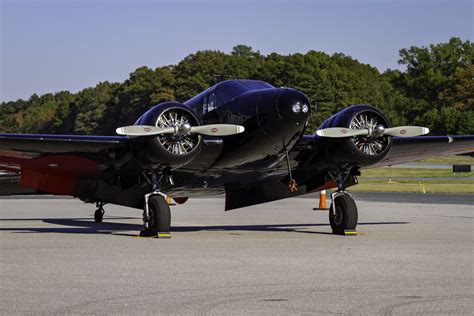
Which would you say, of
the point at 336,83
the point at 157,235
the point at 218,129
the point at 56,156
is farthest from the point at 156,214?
the point at 336,83

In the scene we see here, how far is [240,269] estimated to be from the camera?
42.4 feet

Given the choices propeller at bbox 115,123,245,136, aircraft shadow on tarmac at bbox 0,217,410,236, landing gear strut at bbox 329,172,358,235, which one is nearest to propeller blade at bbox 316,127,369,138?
landing gear strut at bbox 329,172,358,235

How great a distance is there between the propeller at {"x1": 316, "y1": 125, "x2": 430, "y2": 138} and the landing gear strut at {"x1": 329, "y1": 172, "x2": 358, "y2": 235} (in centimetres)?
171

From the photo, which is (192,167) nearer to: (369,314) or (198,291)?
(198,291)

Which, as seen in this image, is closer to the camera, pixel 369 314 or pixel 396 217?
pixel 369 314

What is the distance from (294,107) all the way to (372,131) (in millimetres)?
2409

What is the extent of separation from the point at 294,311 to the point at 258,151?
34.0 feet

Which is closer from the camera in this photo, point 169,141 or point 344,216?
point 169,141

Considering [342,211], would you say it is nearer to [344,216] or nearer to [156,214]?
[344,216]

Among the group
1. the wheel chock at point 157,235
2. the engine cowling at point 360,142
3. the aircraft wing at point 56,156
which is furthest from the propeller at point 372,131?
the aircraft wing at point 56,156

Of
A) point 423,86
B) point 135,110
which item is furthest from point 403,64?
point 135,110

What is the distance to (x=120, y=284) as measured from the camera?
440 inches

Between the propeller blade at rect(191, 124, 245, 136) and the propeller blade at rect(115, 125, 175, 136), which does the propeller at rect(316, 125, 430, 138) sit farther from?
the propeller blade at rect(115, 125, 175, 136)

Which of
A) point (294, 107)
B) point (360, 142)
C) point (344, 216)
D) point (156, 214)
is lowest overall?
point (344, 216)
